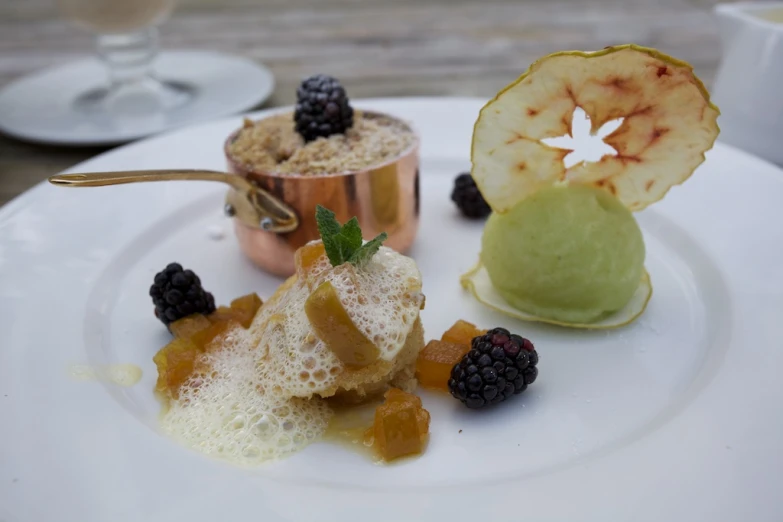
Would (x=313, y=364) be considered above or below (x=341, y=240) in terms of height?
below

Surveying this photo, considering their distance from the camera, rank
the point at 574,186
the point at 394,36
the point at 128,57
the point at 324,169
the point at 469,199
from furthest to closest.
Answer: the point at 394,36 → the point at 128,57 → the point at 469,199 → the point at 324,169 → the point at 574,186

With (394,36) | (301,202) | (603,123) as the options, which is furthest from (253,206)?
(394,36)

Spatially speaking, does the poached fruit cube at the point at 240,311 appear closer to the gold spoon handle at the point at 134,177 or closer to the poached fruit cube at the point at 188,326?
the poached fruit cube at the point at 188,326

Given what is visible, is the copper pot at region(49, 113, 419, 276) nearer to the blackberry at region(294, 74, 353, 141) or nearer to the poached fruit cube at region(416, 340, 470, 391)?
the blackberry at region(294, 74, 353, 141)

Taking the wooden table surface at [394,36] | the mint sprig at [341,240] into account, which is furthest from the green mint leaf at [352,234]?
the wooden table surface at [394,36]

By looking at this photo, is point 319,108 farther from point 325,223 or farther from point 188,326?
point 188,326

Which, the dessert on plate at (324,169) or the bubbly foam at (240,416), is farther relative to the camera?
the dessert on plate at (324,169)

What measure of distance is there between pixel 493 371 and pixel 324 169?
661 mm

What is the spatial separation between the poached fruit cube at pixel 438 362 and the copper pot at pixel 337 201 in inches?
16.9

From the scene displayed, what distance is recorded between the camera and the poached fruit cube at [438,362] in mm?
1312

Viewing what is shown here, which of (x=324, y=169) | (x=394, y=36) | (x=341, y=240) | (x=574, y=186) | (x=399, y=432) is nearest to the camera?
(x=399, y=432)

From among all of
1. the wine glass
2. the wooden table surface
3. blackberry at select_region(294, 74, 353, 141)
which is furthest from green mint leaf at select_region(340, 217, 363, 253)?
the wine glass

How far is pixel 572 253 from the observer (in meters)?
1.45

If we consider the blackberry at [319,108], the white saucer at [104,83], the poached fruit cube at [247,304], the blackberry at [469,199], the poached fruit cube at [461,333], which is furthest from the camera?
the white saucer at [104,83]
